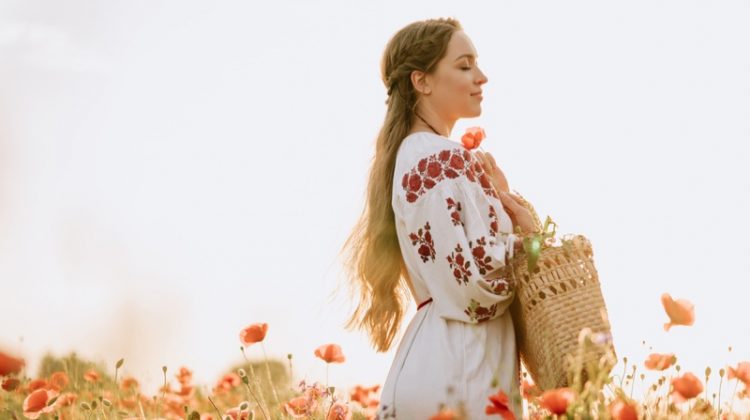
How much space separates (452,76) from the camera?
3338 millimetres

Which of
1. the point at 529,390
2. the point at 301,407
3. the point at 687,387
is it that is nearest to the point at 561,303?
the point at 687,387

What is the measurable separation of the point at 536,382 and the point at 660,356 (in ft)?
1.28

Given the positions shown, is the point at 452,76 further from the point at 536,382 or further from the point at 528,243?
the point at 536,382

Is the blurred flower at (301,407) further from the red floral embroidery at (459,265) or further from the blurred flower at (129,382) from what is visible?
the blurred flower at (129,382)

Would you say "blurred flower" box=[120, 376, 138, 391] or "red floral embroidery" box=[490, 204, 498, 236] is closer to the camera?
"red floral embroidery" box=[490, 204, 498, 236]

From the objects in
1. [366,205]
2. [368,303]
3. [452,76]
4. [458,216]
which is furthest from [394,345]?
[452,76]

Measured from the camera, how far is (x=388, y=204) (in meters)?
3.36

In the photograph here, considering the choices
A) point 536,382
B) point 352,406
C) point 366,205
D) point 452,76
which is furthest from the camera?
point 352,406

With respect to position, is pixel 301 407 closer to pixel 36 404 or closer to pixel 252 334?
pixel 252 334

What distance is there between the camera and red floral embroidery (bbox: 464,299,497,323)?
294 cm

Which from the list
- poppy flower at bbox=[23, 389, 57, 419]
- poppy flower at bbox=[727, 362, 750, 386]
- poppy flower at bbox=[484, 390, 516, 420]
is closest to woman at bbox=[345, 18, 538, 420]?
poppy flower at bbox=[484, 390, 516, 420]

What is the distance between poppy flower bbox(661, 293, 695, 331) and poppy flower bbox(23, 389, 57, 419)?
2170 mm

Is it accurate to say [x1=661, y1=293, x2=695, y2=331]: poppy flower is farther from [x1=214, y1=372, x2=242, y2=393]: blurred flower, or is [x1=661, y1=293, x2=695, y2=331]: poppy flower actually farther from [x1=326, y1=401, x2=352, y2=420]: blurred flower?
[x1=214, y1=372, x2=242, y2=393]: blurred flower

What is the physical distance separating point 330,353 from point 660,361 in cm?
133
